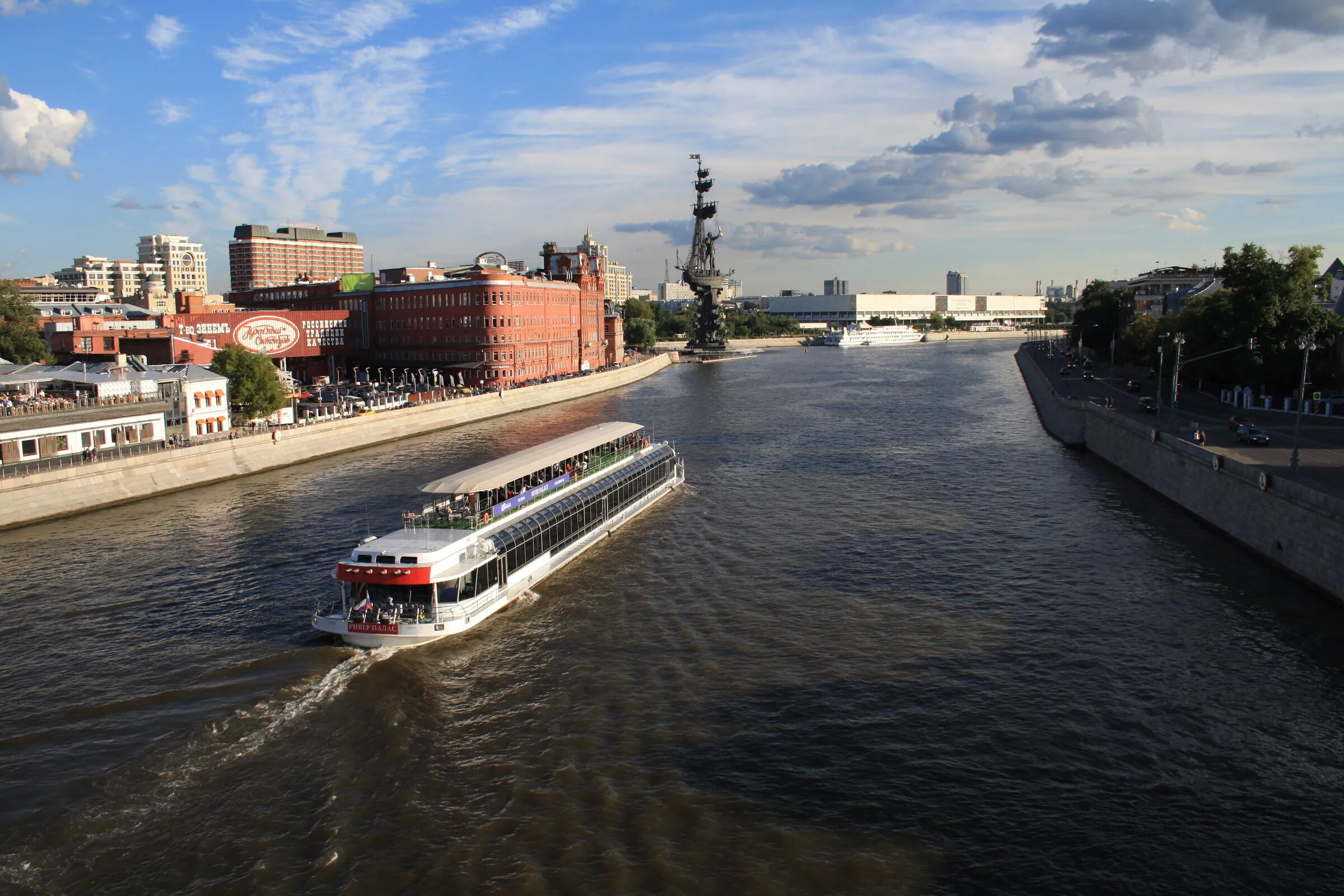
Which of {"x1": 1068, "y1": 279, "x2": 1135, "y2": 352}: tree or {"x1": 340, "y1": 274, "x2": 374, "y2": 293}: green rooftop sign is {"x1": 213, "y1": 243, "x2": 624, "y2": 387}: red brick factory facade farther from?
{"x1": 1068, "y1": 279, "x2": 1135, "y2": 352}: tree

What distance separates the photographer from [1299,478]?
1260 inches

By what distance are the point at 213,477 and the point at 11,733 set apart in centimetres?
2971

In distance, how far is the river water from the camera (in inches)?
583

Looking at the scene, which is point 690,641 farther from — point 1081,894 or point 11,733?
point 11,733

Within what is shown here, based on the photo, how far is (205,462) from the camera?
4594 cm

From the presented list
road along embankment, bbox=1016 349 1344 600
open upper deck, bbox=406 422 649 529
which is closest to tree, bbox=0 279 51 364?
open upper deck, bbox=406 422 649 529

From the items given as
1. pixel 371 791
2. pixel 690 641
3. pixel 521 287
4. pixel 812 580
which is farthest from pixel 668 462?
pixel 521 287

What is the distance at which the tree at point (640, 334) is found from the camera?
166m

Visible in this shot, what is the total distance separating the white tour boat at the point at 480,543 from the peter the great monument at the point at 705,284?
12809 cm

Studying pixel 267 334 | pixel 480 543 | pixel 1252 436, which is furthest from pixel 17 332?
pixel 1252 436

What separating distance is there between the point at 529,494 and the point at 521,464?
171cm

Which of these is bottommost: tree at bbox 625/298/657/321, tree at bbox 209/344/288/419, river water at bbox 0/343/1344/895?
river water at bbox 0/343/1344/895

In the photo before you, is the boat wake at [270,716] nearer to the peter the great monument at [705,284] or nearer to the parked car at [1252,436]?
the parked car at [1252,436]

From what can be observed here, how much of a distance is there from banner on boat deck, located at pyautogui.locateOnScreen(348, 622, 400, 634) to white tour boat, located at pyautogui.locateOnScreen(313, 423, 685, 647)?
2 cm
